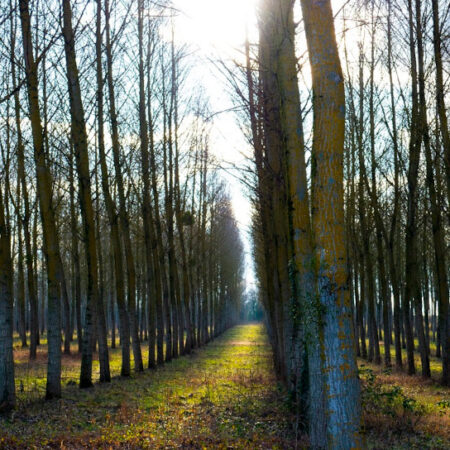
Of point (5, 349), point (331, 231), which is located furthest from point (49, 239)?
point (331, 231)

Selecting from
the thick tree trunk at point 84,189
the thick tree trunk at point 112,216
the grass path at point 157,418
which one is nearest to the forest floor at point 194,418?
the grass path at point 157,418

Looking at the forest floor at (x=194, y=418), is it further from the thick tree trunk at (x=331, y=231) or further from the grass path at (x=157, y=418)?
the thick tree trunk at (x=331, y=231)

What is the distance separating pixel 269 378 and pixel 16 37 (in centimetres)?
1250

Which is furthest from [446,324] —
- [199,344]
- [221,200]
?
[221,200]

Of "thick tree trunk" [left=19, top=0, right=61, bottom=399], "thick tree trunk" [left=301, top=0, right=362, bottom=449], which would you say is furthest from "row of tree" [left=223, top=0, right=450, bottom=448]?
"thick tree trunk" [left=19, top=0, right=61, bottom=399]

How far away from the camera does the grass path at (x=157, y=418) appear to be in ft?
23.7

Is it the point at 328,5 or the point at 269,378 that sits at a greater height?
the point at 328,5

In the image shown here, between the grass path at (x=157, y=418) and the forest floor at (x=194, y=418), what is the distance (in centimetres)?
1

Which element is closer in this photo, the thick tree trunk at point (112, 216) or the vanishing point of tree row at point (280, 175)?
the vanishing point of tree row at point (280, 175)

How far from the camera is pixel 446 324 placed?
14.3 m

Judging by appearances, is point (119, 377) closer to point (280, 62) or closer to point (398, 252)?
point (280, 62)

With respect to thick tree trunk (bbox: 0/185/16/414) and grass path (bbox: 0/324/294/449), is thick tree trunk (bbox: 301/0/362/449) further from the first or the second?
thick tree trunk (bbox: 0/185/16/414)

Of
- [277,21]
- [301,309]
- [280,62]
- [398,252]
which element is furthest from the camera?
[398,252]

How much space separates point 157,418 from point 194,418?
0.66 m
